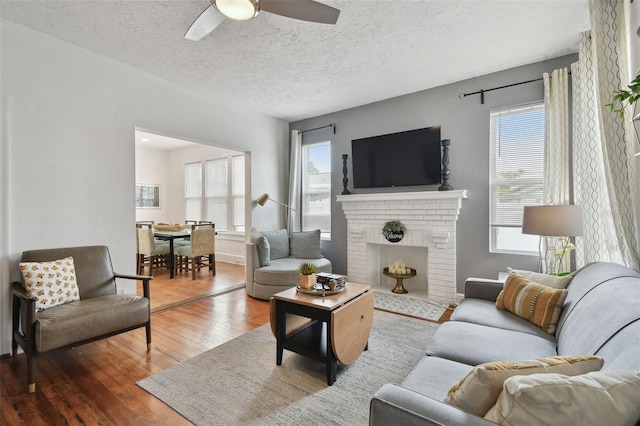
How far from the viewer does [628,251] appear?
190 centimetres

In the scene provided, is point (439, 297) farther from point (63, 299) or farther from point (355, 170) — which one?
point (63, 299)

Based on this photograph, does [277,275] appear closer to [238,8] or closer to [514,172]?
[238,8]

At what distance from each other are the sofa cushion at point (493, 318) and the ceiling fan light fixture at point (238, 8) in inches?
96.6

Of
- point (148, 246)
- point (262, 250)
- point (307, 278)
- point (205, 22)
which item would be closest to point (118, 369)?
point (307, 278)

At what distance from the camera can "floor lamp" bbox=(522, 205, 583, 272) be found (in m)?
2.26

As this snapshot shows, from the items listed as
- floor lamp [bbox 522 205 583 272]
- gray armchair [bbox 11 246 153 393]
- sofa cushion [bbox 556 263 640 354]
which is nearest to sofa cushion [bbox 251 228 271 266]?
gray armchair [bbox 11 246 153 393]

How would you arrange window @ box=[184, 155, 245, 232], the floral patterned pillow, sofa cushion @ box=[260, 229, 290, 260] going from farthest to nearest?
1. window @ box=[184, 155, 245, 232]
2. sofa cushion @ box=[260, 229, 290, 260]
3. the floral patterned pillow

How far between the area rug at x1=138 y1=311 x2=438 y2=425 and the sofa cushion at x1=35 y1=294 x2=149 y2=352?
1.81ft

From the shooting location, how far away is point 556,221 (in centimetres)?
230

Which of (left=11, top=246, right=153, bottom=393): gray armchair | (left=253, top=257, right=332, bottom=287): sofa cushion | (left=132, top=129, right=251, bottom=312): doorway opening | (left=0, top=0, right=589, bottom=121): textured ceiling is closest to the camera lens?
(left=11, top=246, right=153, bottom=393): gray armchair

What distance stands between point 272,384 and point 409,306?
82.5 inches

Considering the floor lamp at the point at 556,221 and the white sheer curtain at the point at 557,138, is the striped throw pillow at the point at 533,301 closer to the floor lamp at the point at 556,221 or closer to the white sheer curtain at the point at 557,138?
the floor lamp at the point at 556,221

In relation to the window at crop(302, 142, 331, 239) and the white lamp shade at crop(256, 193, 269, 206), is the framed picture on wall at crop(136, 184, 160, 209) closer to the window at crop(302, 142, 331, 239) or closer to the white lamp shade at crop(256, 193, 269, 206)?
the white lamp shade at crop(256, 193, 269, 206)

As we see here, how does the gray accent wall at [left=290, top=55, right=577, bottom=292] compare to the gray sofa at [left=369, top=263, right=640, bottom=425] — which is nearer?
the gray sofa at [left=369, top=263, right=640, bottom=425]
